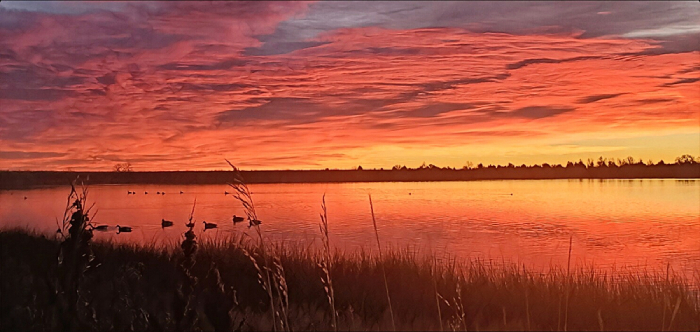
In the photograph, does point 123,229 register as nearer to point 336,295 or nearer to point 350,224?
point 350,224

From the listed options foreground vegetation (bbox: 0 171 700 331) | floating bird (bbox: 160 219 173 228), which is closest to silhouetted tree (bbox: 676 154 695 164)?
foreground vegetation (bbox: 0 171 700 331)

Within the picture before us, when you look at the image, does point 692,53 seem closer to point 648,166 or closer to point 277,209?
point 648,166

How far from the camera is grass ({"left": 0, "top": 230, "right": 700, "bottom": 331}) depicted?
4.39 m

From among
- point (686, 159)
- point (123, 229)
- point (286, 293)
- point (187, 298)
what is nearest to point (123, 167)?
point (187, 298)

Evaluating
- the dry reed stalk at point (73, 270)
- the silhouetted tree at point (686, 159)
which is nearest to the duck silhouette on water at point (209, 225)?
the dry reed stalk at point (73, 270)

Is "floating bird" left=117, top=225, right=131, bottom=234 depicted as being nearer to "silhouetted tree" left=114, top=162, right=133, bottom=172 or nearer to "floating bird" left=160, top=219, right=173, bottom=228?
"floating bird" left=160, top=219, right=173, bottom=228

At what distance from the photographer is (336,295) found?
559 cm

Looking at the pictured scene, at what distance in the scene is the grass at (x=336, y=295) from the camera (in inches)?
173

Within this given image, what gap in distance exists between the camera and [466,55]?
5.58m

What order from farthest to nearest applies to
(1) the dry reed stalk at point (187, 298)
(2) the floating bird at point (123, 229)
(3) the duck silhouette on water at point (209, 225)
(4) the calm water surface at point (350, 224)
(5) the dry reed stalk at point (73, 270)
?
(2) the floating bird at point (123, 229) < (3) the duck silhouette on water at point (209, 225) < (4) the calm water surface at point (350, 224) < (5) the dry reed stalk at point (73, 270) < (1) the dry reed stalk at point (187, 298)

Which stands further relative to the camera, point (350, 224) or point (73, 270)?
point (350, 224)

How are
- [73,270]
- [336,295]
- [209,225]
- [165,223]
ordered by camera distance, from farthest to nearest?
[165,223]
[209,225]
[336,295]
[73,270]

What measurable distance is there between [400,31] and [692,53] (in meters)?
2.58

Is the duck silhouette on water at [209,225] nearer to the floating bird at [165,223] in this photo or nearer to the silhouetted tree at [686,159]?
the floating bird at [165,223]
